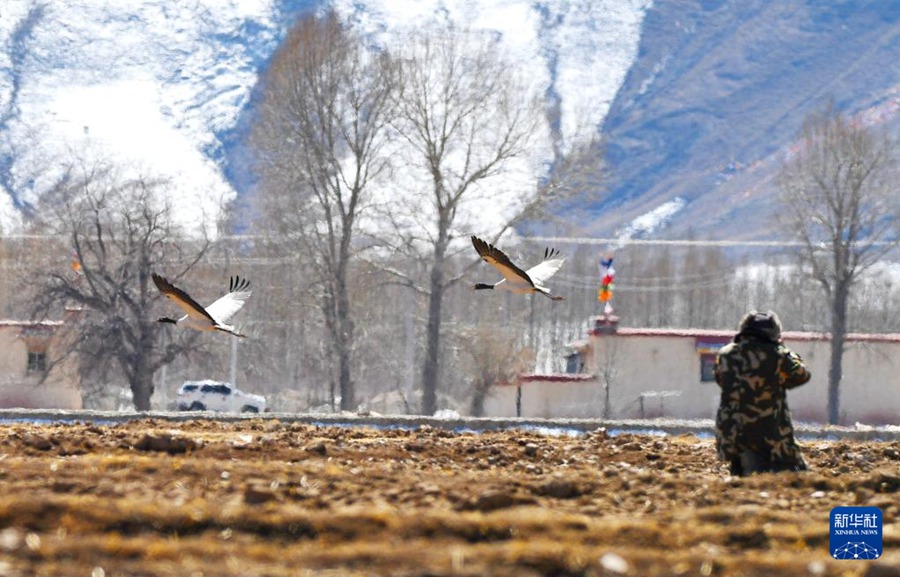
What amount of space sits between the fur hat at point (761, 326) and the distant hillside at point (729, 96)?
389ft

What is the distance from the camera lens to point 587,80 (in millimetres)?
176625

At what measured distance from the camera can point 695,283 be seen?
8706 cm

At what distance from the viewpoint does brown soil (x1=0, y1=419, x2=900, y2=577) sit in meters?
9.04

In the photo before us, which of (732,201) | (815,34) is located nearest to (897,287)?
(732,201)

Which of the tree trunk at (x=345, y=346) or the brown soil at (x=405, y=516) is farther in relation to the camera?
the tree trunk at (x=345, y=346)

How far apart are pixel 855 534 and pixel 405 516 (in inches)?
98.6

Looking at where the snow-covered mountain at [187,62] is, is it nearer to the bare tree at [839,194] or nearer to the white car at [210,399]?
the white car at [210,399]

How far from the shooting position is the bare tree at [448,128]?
171 feet

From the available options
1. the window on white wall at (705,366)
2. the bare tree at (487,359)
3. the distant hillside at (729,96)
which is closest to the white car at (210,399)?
the bare tree at (487,359)

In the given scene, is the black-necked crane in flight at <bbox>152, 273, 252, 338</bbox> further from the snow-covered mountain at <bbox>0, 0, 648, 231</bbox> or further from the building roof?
the snow-covered mountain at <bbox>0, 0, 648, 231</bbox>

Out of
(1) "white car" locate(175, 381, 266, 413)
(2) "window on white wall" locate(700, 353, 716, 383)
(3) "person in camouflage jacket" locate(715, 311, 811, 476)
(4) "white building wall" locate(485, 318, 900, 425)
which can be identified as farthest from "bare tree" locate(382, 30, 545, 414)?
(3) "person in camouflage jacket" locate(715, 311, 811, 476)

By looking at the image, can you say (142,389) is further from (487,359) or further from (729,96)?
(729,96)

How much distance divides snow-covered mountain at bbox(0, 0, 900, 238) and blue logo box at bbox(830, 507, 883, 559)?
390 ft

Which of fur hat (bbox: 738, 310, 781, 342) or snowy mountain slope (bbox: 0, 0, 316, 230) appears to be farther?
snowy mountain slope (bbox: 0, 0, 316, 230)
